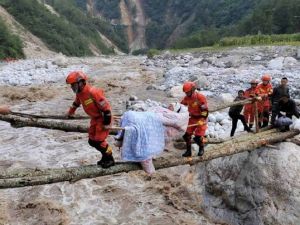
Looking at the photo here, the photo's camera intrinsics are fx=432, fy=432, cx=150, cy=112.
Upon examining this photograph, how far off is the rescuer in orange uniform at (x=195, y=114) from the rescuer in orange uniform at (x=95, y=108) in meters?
1.41

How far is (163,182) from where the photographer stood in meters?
9.39

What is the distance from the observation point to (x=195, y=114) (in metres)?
6.64

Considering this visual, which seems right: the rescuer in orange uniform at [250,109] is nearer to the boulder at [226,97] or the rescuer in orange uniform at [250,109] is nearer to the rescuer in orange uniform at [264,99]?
the rescuer in orange uniform at [264,99]

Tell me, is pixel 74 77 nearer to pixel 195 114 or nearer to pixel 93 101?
pixel 93 101

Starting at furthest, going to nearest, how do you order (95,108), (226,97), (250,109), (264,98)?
(226,97) < (250,109) < (264,98) < (95,108)

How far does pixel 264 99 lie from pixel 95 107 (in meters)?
4.47

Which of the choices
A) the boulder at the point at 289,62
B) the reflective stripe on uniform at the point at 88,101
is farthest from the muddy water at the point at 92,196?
the boulder at the point at 289,62

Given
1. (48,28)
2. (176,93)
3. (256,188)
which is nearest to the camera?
(256,188)

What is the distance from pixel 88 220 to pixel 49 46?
61.9m

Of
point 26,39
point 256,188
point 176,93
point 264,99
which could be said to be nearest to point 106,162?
point 256,188

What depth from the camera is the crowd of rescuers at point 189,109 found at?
5.38m

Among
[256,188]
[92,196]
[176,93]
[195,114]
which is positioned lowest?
[92,196]

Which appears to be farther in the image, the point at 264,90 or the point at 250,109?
the point at 250,109

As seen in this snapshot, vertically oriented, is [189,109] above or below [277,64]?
above
